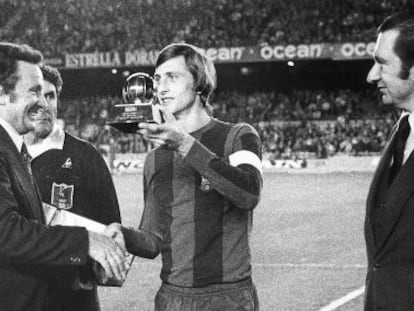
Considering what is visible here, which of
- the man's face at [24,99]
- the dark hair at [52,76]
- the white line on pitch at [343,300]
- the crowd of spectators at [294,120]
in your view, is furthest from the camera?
the crowd of spectators at [294,120]

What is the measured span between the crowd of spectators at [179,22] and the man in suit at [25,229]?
2780cm

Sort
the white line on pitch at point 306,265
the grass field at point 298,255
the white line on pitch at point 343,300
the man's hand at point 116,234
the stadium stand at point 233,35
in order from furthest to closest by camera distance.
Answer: the stadium stand at point 233,35
the white line on pitch at point 306,265
the grass field at point 298,255
the white line on pitch at point 343,300
the man's hand at point 116,234

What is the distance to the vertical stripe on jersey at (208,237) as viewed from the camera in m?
2.97

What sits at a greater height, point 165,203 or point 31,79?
point 31,79

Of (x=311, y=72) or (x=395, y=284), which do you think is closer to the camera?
(x=395, y=284)

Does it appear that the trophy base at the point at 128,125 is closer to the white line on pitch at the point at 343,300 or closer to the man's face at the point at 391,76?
the man's face at the point at 391,76

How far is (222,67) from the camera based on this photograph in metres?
33.4

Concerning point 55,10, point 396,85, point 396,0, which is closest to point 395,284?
point 396,85

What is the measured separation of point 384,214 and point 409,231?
0.35 ft

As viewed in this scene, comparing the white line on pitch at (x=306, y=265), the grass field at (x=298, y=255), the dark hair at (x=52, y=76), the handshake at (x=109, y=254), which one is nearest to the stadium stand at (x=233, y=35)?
the grass field at (x=298, y=255)

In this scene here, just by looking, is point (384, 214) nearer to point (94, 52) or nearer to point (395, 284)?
point (395, 284)

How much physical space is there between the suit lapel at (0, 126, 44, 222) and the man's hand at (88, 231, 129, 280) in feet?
0.82

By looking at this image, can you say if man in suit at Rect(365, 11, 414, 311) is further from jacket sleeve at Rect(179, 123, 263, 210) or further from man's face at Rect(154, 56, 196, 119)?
man's face at Rect(154, 56, 196, 119)

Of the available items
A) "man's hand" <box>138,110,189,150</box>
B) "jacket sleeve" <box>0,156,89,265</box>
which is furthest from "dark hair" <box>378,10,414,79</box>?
"jacket sleeve" <box>0,156,89,265</box>
